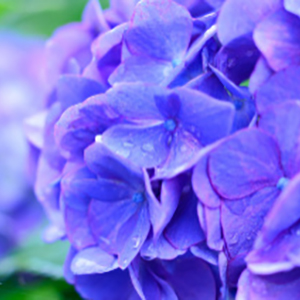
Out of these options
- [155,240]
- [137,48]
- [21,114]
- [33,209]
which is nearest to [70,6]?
[21,114]

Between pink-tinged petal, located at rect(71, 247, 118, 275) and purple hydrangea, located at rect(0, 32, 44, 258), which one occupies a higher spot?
pink-tinged petal, located at rect(71, 247, 118, 275)

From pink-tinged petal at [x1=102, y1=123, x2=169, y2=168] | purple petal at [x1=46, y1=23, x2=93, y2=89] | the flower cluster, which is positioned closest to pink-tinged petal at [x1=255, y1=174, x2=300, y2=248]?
the flower cluster

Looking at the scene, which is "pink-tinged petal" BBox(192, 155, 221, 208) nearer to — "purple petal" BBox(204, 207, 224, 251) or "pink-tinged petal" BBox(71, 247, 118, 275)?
"purple petal" BBox(204, 207, 224, 251)

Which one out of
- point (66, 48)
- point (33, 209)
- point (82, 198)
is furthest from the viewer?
point (33, 209)

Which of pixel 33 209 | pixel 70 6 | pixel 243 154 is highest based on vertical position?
pixel 243 154

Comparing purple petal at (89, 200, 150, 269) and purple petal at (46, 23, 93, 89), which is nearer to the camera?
purple petal at (89, 200, 150, 269)

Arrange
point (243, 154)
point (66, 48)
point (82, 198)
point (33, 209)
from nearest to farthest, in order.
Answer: point (243, 154) < point (82, 198) < point (66, 48) < point (33, 209)

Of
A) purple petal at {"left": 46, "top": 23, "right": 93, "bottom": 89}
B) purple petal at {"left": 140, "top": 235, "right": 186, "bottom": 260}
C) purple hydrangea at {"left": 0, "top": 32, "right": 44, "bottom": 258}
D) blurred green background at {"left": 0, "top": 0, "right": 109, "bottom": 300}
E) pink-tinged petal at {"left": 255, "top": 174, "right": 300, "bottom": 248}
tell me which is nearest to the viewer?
pink-tinged petal at {"left": 255, "top": 174, "right": 300, "bottom": 248}

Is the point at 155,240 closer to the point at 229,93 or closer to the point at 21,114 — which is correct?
the point at 229,93

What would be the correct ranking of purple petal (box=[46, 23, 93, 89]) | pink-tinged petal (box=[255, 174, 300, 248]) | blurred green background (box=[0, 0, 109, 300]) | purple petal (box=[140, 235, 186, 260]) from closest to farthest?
pink-tinged petal (box=[255, 174, 300, 248]) → purple petal (box=[140, 235, 186, 260]) → purple petal (box=[46, 23, 93, 89]) → blurred green background (box=[0, 0, 109, 300])
